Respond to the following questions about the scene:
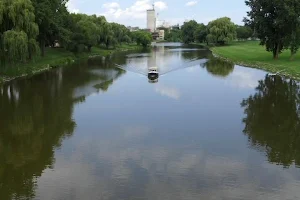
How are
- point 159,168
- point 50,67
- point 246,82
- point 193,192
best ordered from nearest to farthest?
1. point 193,192
2. point 159,168
3. point 246,82
4. point 50,67

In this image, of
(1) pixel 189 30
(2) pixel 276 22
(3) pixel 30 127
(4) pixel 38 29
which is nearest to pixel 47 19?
(4) pixel 38 29

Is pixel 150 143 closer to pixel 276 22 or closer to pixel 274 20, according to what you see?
pixel 276 22

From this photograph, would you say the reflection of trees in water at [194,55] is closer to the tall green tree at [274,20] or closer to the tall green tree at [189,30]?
the tall green tree at [274,20]

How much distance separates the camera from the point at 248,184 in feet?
46.2

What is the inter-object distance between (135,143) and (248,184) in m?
6.98

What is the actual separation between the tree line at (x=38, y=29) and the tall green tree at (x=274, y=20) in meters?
32.7

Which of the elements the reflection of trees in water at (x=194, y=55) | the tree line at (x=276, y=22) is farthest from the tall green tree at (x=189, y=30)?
the tree line at (x=276, y=22)

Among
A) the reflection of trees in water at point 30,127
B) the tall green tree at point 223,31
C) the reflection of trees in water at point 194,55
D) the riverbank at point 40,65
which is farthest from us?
the tall green tree at point 223,31

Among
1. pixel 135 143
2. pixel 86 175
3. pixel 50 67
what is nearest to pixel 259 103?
pixel 135 143

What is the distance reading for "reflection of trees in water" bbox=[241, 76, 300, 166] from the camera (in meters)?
18.0

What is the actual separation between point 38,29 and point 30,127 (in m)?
23.6

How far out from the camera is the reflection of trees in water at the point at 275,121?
17969mm

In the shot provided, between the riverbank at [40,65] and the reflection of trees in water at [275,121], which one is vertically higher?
the riverbank at [40,65]

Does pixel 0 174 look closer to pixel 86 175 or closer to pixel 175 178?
pixel 86 175
